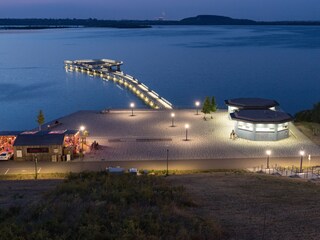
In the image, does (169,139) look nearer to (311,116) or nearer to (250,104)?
(250,104)

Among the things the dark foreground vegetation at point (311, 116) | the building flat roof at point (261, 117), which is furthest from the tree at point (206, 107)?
the dark foreground vegetation at point (311, 116)

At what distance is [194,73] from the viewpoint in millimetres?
86438

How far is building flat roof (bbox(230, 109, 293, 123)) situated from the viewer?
30875 mm

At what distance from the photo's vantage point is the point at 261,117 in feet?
104

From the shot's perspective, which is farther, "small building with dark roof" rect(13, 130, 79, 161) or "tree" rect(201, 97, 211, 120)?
"tree" rect(201, 97, 211, 120)

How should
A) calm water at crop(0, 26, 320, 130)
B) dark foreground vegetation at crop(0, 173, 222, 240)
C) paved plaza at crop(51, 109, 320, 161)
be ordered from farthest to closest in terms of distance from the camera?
1. calm water at crop(0, 26, 320, 130)
2. paved plaza at crop(51, 109, 320, 161)
3. dark foreground vegetation at crop(0, 173, 222, 240)

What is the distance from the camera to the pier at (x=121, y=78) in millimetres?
51862

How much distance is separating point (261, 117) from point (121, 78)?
46.4m

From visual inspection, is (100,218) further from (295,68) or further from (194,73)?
(295,68)

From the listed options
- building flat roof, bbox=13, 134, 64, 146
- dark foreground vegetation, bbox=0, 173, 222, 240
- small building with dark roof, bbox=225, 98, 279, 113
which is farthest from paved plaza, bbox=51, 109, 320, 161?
dark foreground vegetation, bbox=0, 173, 222, 240

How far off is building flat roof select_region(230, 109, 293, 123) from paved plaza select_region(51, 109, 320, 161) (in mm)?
1391

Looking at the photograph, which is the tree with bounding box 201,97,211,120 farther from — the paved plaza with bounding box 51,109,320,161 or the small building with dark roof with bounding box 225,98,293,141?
the small building with dark roof with bounding box 225,98,293,141

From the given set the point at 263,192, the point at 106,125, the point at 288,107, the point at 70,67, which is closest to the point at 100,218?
the point at 263,192

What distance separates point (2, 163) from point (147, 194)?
15.0 m
